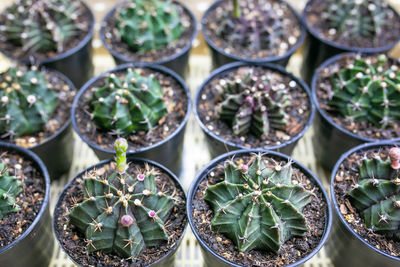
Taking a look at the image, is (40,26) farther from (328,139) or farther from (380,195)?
(380,195)

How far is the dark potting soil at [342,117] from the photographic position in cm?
239

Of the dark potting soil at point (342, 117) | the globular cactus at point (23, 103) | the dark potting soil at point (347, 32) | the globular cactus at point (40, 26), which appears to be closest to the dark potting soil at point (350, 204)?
the dark potting soil at point (342, 117)

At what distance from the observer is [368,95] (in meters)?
2.33

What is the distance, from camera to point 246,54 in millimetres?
2836

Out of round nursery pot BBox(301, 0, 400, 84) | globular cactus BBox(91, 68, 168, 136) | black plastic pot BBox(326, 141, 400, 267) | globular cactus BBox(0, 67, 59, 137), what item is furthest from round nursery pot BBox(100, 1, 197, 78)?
black plastic pot BBox(326, 141, 400, 267)

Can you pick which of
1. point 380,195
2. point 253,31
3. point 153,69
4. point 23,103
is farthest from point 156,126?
point 380,195

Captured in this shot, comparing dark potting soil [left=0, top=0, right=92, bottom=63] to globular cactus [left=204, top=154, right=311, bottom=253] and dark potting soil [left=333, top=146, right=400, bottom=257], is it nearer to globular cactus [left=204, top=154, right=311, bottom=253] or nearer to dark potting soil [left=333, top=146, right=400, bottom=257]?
globular cactus [left=204, top=154, right=311, bottom=253]

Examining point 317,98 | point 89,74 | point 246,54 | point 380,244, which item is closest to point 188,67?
point 246,54

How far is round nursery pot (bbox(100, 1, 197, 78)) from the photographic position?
9.25 feet

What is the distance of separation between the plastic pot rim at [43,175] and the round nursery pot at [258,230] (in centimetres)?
72

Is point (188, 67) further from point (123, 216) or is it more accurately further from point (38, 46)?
point (123, 216)

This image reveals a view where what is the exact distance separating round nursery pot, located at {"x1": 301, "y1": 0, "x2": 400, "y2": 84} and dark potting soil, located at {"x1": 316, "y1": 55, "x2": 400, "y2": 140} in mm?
101

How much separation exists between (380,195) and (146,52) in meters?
1.76

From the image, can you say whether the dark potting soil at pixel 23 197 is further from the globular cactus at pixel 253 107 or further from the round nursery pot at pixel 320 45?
the round nursery pot at pixel 320 45
